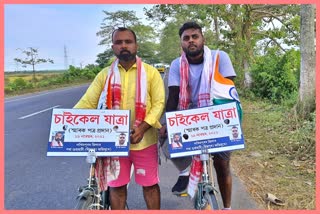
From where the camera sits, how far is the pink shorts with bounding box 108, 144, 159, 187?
260cm

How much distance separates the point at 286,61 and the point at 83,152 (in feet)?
33.4

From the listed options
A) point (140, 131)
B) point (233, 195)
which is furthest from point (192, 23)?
point (233, 195)

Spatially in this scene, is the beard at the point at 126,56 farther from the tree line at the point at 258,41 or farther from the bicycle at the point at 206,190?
the tree line at the point at 258,41

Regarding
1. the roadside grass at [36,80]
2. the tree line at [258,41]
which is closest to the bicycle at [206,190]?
the tree line at [258,41]

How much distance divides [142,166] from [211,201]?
0.64 meters

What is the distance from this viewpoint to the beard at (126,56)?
8.14 ft

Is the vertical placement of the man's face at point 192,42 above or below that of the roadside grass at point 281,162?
above

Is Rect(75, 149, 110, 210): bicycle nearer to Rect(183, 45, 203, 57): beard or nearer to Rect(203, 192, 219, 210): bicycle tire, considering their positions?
Rect(203, 192, 219, 210): bicycle tire

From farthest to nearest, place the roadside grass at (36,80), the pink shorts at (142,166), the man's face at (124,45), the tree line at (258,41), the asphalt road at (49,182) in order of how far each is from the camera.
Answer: the roadside grass at (36,80) < the tree line at (258,41) < the asphalt road at (49,182) < the pink shorts at (142,166) < the man's face at (124,45)

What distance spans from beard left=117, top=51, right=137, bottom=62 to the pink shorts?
0.66m

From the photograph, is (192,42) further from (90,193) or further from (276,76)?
(276,76)

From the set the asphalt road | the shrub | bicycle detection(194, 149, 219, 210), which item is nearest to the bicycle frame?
bicycle detection(194, 149, 219, 210)

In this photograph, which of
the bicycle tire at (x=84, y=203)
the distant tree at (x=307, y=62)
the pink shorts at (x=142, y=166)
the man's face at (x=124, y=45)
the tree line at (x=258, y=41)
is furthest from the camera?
the tree line at (x=258, y=41)

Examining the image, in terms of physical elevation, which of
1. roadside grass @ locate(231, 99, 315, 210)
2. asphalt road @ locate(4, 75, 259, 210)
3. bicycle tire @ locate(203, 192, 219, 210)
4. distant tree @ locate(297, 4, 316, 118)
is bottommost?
asphalt road @ locate(4, 75, 259, 210)
